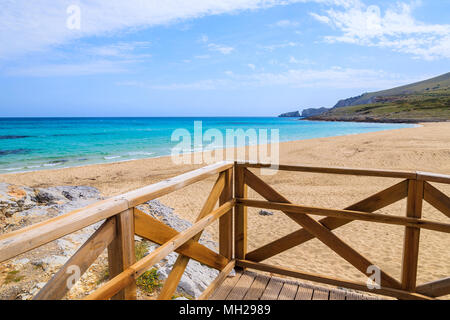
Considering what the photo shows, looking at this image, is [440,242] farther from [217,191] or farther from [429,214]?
[217,191]

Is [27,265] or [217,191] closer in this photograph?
[217,191]

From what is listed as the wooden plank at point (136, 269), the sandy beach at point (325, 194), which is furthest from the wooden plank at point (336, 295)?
the sandy beach at point (325, 194)

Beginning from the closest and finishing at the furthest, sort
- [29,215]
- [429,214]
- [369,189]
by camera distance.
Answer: [29,215] < [429,214] < [369,189]

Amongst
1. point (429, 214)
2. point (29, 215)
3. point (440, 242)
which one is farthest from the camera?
point (429, 214)

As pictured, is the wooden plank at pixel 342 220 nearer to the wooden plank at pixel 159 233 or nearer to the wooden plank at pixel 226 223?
the wooden plank at pixel 226 223

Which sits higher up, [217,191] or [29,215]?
[217,191]

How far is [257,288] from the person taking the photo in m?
3.40

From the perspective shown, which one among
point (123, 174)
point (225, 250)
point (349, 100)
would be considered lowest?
point (123, 174)

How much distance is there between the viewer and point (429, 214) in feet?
25.2

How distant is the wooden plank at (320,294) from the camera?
126 inches

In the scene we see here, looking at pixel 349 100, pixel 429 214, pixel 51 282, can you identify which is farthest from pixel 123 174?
pixel 349 100

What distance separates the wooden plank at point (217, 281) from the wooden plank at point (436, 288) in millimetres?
1967

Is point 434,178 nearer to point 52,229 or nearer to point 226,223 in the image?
point 226,223

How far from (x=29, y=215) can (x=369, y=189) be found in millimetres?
9953
